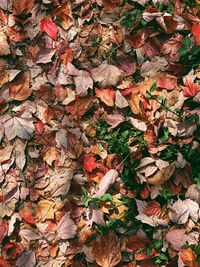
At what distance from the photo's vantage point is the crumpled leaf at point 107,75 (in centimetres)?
270

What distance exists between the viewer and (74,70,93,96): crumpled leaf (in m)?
2.70

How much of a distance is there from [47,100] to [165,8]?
95cm

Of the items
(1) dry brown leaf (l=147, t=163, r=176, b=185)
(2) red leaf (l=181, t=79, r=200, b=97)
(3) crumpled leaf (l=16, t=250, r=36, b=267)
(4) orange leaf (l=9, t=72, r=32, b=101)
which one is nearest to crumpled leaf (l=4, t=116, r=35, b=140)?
(4) orange leaf (l=9, t=72, r=32, b=101)

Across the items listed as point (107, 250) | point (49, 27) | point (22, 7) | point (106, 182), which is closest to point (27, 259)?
point (107, 250)

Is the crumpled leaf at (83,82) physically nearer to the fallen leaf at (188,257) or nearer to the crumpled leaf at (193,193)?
the crumpled leaf at (193,193)

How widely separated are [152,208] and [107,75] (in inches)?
33.4

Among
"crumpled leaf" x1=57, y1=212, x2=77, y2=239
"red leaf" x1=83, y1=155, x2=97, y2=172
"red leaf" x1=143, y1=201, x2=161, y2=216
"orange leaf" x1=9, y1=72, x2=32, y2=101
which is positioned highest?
"orange leaf" x1=9, y1=72, x2=32, y2=101

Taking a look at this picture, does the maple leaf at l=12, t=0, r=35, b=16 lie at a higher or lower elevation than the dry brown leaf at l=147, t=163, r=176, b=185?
higher

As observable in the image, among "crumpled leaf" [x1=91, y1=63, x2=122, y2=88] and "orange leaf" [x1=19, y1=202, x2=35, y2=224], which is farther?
"crumpled leaf" [x1=91, y1=63, x2=122, y2=88]

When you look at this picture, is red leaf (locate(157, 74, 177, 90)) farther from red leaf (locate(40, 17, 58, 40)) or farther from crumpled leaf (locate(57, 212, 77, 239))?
crumpled leaf (locate(57, 212, 77, 239))

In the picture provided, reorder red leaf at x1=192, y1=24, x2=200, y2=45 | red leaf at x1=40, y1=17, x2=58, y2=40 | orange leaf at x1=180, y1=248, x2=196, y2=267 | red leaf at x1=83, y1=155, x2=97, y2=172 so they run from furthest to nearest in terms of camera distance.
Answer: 1. red leaf at x1=40, y1=17, x2=58, y2=40
2. red leaf at x1=192, y1=24, x2=200, y2=45
3. red leaf at x1=83, y1=155, x2=97, y2=172
4. orange leaf at x1=180, y1=248, x2=196, y2=267

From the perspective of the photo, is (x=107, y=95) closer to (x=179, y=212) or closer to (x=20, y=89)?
(x=20, y=89)

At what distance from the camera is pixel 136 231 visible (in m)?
2.45

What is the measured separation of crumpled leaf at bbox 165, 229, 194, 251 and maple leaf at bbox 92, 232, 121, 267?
287mm
